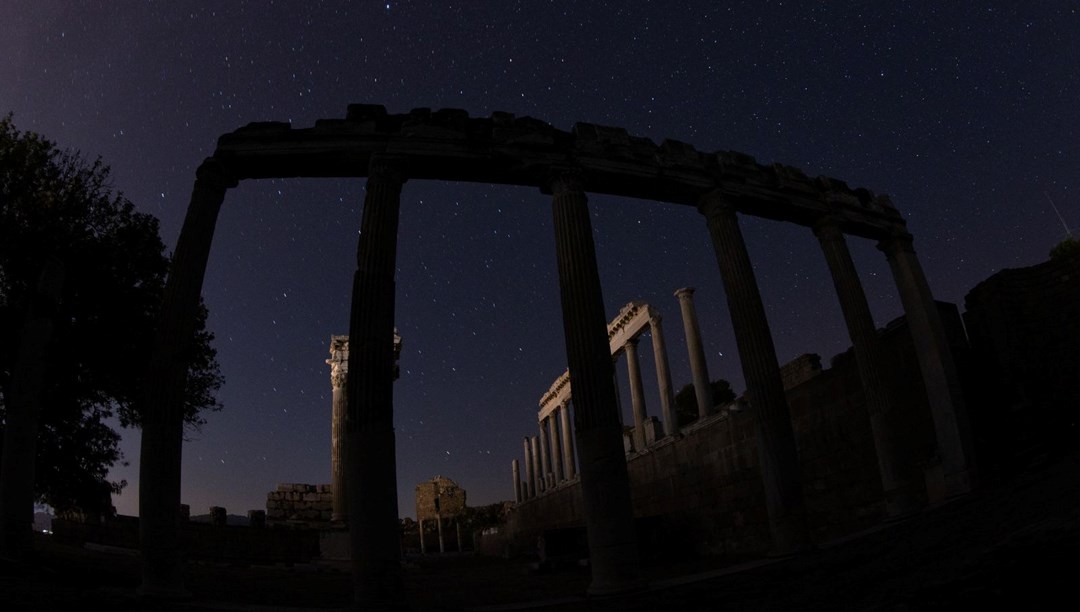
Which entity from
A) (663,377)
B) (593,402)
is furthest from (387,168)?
(663,377)

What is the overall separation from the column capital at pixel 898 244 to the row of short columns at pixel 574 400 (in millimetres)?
3454

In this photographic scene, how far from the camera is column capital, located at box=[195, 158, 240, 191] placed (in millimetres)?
10805

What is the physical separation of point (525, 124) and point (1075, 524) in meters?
10.4

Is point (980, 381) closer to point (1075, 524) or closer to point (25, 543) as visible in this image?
point (1075, 524)

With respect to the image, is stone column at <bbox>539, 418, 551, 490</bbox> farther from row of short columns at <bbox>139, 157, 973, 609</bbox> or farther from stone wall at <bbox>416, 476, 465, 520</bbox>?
row of short columns at <bbox>139, 157, 973, 609</bbox>

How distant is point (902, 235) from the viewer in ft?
51.0

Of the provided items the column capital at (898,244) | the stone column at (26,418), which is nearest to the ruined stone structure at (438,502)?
the stone column at (26,418)

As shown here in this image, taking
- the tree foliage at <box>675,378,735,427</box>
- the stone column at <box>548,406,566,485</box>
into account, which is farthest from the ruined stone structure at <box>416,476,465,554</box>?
the tree foliage at <box>675,378,735,427</box>

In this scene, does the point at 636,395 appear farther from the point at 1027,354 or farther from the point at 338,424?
the point at 1027,354

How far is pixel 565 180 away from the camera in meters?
11.5

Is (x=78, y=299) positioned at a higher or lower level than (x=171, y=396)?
higher

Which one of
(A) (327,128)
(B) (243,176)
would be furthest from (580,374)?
(B) (243,176)

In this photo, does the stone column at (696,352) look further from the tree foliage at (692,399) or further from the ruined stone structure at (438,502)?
the ruined stone structure at (438,502)

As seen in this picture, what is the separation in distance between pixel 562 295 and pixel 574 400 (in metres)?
1.92
